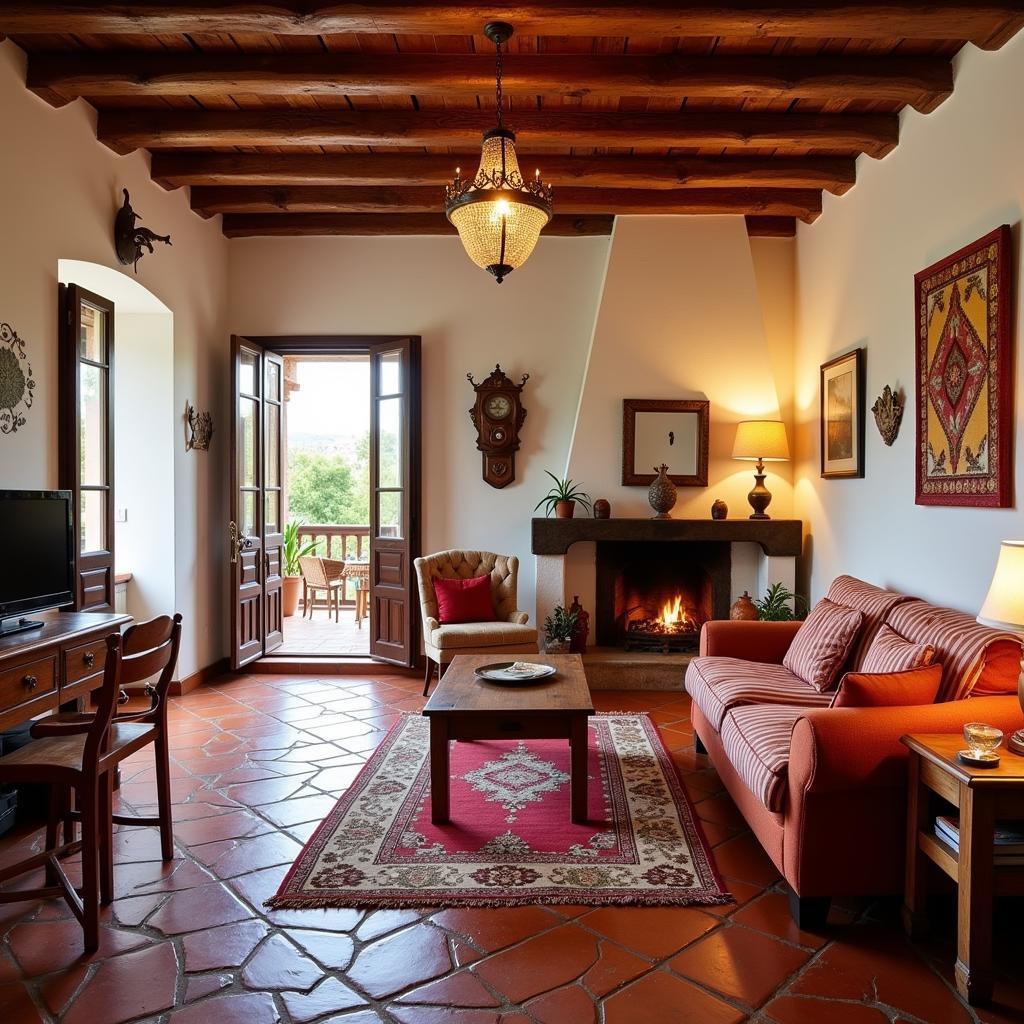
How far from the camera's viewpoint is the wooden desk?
258 centimetres

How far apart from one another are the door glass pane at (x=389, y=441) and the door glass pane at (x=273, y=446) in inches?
37.9

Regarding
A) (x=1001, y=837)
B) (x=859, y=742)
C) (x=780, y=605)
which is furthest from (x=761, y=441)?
(x=1001, y=837)

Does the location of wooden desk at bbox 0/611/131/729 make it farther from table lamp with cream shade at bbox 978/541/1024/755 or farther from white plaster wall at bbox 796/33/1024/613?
white plaster wall at bbox 796/33/1024/613

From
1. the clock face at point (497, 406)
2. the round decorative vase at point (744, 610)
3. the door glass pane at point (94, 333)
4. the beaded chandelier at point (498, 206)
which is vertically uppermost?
the beaded chandelier at point (498, 206)

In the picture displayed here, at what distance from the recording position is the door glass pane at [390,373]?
6.04m

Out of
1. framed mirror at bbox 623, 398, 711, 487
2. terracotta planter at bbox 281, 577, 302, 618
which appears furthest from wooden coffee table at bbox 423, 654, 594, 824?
terracotta planter at bbox 281, 577, 302, 618

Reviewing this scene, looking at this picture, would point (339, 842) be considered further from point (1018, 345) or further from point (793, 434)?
point (793, 434)

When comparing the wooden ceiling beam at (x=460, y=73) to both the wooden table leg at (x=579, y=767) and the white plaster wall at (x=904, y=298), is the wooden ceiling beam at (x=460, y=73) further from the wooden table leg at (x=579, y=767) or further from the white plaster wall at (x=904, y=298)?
the wooden table leg at (x=579, y=767)

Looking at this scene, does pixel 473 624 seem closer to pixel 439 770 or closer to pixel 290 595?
pixel 439 770

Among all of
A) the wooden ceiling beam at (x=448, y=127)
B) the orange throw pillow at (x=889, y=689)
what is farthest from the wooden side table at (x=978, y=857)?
the wooden ceiling beam at (x=448, y=127)

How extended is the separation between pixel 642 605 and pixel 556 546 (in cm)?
91

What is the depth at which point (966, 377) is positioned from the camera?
11.0 ft

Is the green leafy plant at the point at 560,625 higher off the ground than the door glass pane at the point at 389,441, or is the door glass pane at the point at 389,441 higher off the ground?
the door glass pane at the point at 389,441

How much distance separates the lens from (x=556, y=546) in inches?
223
